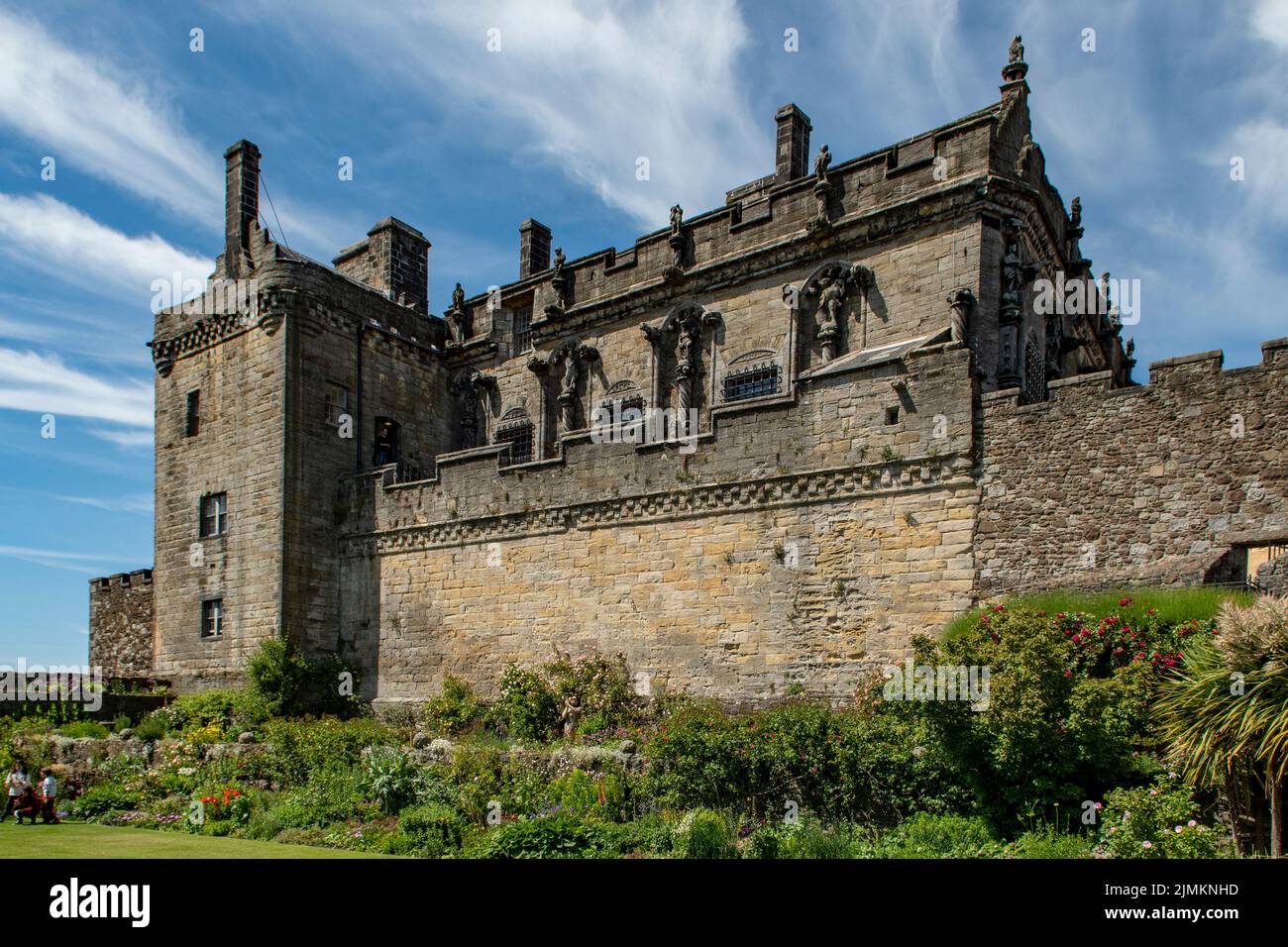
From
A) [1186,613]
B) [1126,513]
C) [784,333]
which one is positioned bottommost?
[1186,613]

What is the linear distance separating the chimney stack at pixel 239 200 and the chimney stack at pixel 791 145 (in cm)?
1415

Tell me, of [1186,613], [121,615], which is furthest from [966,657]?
[121,615]

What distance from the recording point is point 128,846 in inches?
534

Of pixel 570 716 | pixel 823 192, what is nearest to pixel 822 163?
pixel 823 192

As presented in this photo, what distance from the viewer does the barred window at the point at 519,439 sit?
2777 centimetres

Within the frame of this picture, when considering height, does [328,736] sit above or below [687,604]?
below

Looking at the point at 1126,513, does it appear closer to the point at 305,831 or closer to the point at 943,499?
the point at 943,499

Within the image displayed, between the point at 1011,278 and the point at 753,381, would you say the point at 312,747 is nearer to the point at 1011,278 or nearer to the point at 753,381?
the point at 753,381

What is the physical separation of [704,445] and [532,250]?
1280 cm

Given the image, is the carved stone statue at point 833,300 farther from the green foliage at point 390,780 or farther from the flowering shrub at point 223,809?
the flowering shrub at point 223,809

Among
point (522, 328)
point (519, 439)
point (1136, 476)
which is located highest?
point (522, 328)

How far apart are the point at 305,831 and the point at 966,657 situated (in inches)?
401

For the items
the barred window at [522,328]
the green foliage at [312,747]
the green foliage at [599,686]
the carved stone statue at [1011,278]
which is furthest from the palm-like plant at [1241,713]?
the barred window at [522,328]
